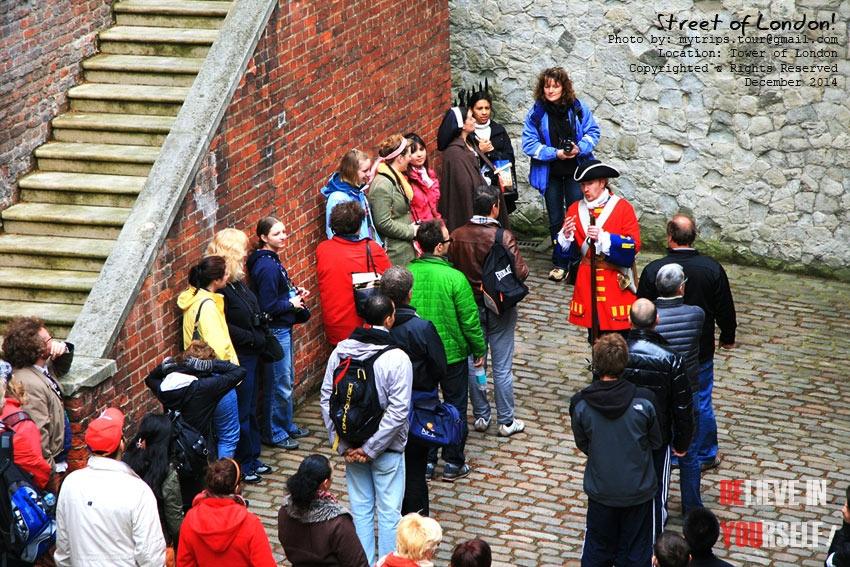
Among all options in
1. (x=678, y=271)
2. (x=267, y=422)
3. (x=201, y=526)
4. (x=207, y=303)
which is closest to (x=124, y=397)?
(x=207, y=303)

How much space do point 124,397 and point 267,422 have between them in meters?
1.60

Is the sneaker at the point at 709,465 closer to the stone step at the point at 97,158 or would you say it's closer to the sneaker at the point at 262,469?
the sneaker at the point at 262,469

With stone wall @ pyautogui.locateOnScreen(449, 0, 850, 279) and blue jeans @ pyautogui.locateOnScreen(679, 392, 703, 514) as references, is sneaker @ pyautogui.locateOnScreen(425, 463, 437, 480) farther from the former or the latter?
stone wall @ pyautogui.locateOnScreen(449, 0, 850, 279)

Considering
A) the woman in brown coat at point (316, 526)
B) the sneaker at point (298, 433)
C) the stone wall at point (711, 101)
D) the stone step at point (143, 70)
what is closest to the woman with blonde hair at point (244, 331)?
the sneaker at point (298, 433)

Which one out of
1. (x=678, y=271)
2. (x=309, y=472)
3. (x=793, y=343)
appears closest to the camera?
(x=309, y=472)

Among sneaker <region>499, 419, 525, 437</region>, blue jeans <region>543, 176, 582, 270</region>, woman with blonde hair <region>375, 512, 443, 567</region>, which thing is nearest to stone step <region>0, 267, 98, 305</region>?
sneaker <region>499, 419, 525, 437</region>

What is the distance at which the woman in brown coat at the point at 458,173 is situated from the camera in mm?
12906

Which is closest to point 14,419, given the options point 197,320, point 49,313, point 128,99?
point 197,320

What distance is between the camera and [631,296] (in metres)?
11.2

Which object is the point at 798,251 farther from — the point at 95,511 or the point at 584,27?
the point at 95,511

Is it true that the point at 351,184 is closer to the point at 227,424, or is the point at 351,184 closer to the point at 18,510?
the point at 227,424

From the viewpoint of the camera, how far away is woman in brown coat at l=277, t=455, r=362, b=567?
7.19 meters

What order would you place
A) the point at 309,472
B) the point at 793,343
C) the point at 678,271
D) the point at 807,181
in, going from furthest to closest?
the point at 807,181 < the point at 793,343 < the point at 678,271 < the point at 309,472

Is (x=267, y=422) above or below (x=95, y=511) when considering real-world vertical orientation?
below
